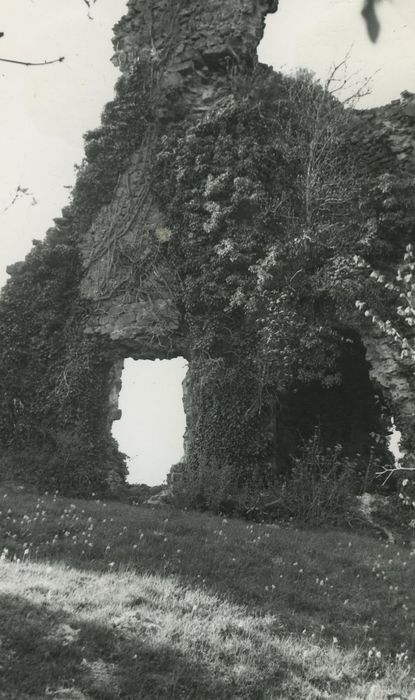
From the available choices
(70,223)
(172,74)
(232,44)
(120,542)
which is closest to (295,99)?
(232,44)

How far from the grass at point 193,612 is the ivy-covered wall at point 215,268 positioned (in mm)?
3035

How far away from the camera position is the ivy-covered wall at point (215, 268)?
37.5ft

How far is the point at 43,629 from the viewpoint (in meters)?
4.70

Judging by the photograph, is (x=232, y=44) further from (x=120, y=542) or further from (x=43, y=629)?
(x=43, y=629)

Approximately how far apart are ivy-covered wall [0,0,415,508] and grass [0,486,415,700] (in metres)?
3.03

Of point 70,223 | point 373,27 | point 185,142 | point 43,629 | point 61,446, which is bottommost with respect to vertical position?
point 43,629

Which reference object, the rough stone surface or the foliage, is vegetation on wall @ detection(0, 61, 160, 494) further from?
the foliage

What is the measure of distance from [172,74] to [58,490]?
35.8 ft

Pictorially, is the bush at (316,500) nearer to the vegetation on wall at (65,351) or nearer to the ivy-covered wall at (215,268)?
the ivy-covered wall at (215,268)

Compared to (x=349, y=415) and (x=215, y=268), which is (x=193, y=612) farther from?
(x=349, y=415)

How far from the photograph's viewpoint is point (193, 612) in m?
5.46

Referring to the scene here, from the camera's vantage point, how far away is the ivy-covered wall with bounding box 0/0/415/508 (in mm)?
11430

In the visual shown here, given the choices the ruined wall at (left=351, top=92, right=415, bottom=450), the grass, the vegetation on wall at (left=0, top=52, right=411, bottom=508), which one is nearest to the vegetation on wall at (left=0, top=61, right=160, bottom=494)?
the vegetation on wall at (left=0, top=52, right=411, bottom=508)

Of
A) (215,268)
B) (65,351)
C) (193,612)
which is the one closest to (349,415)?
(215,268)
